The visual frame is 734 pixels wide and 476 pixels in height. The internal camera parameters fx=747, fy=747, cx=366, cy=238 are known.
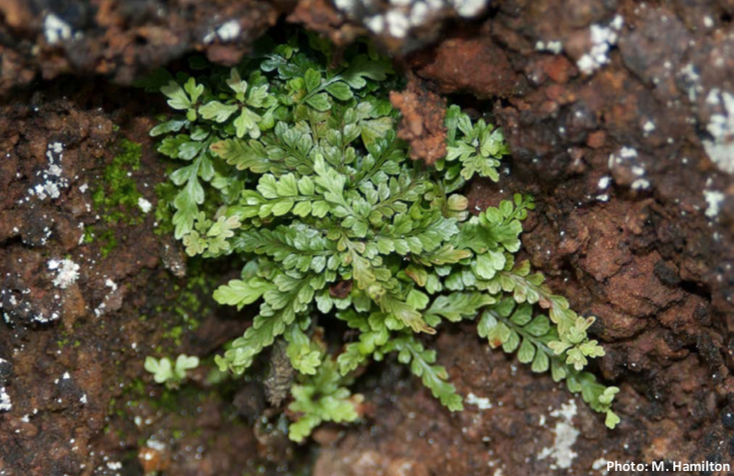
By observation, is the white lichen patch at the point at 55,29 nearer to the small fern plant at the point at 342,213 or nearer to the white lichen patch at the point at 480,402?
the small fern plant at the point at 342,213

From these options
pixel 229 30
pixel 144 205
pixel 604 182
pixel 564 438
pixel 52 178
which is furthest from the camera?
pixel 564 438

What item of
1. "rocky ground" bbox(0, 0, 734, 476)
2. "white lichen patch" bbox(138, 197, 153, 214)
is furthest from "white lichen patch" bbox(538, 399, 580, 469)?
"white lichen patch" bbox(138, 197, 153, 214)

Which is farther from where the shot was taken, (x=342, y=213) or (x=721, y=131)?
(x=342, y=213)

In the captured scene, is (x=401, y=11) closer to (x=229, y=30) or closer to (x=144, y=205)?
Answer: (x=229, y=30)

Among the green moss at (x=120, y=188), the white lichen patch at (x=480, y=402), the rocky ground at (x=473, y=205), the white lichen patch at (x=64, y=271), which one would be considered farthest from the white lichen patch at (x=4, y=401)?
the white lichen patch at (x=480, y=402)

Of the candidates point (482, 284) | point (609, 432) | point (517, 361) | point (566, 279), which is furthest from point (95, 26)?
point (609, 432)

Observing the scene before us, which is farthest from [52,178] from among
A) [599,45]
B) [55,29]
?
[599,45]
